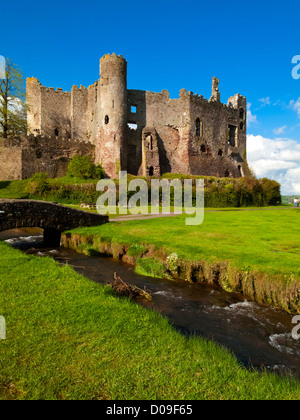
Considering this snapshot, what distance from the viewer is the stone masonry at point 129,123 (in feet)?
129

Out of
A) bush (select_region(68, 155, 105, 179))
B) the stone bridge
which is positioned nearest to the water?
the stone bridge

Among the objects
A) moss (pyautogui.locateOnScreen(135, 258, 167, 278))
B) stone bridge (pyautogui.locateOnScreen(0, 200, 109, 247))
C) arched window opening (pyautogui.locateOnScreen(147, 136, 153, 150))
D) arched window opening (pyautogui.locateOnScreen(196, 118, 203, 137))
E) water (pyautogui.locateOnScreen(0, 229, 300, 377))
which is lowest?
water (pyautogui.locateOnScreen(0, 229, 300, 377))

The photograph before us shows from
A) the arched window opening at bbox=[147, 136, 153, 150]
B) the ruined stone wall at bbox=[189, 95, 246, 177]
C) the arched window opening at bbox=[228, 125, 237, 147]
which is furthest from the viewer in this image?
the arched window opening at bbox=[228, 125, 237, 147]

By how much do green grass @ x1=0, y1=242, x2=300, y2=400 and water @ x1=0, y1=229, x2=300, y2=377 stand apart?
3.90 feet

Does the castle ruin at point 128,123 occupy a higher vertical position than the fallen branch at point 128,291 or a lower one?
higher

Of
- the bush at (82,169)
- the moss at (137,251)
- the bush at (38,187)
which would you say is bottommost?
the moss at (137,251)

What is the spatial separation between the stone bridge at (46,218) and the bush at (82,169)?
61.9 ft

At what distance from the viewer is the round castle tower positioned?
3888 centimetres

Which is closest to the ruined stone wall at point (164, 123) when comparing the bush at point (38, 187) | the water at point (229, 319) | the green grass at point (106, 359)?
the bush at point (38, 187)

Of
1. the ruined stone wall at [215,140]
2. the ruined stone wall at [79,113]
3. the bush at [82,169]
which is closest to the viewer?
the bush at [82,169]

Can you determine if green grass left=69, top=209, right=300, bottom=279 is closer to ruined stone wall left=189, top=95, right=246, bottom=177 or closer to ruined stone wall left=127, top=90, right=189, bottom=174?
ruined stone wall left=127, top=90, right=189, bottom=174

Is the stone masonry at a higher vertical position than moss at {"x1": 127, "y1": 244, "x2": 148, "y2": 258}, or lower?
higher

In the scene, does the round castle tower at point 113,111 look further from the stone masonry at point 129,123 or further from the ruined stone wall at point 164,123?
the ruined stone wall at point 164,123

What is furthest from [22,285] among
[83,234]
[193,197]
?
[193,197]
